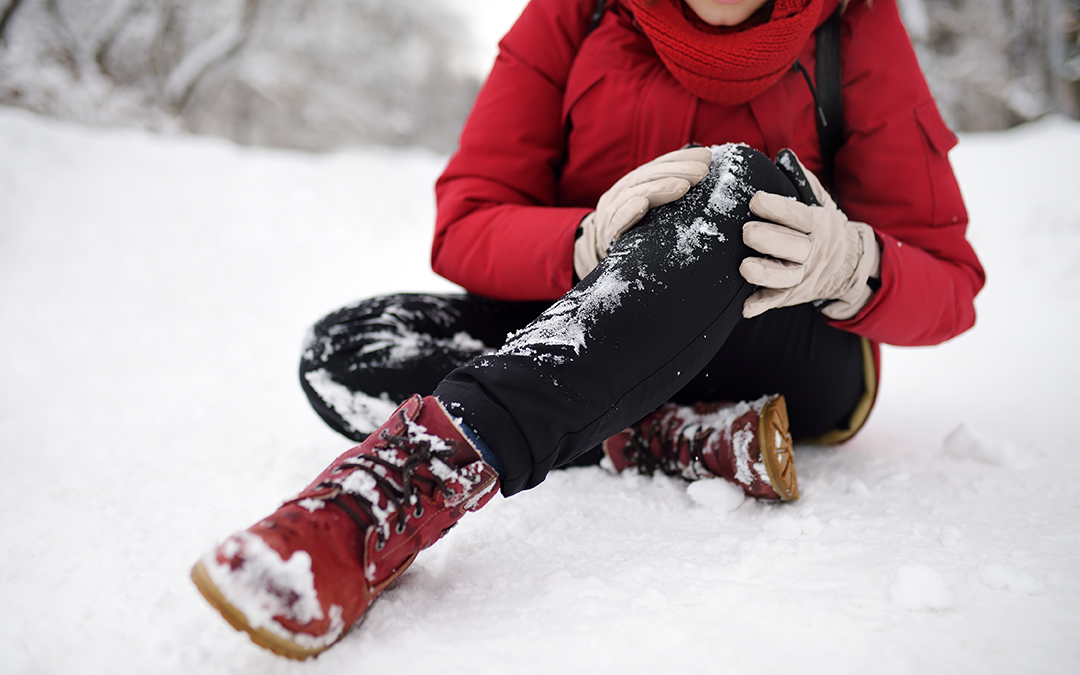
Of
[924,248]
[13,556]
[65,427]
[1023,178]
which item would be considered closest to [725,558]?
[924,248]

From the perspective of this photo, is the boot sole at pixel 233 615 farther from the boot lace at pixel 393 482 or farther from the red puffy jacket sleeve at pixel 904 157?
the red puffy jacket sleeve at pixel 904 157

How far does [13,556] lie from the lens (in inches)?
31.3

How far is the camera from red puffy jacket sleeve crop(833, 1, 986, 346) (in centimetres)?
100

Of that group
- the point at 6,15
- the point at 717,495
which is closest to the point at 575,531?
the point at 717,495

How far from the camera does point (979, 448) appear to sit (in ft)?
3.67

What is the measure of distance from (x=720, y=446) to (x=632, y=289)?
36 centimetres

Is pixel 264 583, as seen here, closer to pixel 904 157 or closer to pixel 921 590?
pixel 921 590

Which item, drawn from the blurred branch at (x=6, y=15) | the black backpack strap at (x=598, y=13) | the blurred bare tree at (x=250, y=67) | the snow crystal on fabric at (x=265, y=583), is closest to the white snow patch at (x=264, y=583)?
the snow crystal on fabric at (x=265, y=583)

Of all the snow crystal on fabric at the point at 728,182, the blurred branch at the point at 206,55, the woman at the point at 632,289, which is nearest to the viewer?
the woman at the point at 632,289

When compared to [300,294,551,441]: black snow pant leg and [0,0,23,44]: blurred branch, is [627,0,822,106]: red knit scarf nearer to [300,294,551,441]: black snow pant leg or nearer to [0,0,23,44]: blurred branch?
[300,294,551,441]: black snow pant leg

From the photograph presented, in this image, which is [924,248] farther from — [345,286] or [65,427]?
[345,286]

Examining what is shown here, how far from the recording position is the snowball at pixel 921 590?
591 mm

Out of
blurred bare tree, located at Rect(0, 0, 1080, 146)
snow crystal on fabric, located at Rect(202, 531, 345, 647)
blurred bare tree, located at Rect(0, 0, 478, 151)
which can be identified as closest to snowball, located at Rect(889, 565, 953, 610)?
snow crystal on fabric, located at Rect(202, 531, 345, 647)

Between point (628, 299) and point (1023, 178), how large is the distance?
3752mm
